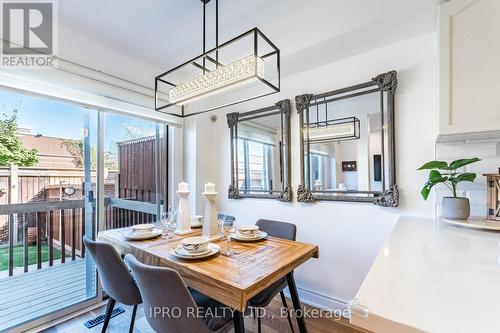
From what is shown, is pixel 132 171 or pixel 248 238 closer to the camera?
pixel 248 238

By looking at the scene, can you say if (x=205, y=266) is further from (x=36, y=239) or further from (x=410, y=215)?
→ (x=36, y=239)

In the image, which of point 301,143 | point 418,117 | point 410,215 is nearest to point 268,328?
point 410,215

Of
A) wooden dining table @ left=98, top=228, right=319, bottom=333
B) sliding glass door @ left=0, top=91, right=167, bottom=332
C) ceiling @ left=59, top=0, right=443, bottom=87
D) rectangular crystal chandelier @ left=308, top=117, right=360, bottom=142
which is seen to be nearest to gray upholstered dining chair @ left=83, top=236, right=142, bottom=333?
wooden dining table @ left=98, top=228, right=319, bottom=333

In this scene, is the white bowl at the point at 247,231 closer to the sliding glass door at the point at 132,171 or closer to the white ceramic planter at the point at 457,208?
the white ceramic planter at the point at 457,208

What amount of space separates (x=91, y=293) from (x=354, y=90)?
10.1 feet

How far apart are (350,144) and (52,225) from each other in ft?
9.22

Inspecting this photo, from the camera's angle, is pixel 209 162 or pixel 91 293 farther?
pixel 209 162

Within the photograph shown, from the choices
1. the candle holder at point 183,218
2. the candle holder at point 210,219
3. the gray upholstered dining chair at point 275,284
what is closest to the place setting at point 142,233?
the candle holder at point 183,218

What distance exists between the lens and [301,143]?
234 cm

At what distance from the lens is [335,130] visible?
7.13ft

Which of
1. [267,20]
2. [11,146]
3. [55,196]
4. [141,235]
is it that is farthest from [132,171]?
[267,20]

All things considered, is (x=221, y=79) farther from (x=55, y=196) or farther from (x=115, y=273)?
(x=55, y=196)

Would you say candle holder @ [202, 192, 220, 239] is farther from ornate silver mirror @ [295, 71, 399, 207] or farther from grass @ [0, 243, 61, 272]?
grass @ [0, 243, 61, 272]

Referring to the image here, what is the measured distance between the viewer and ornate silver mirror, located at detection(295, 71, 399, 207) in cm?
188
